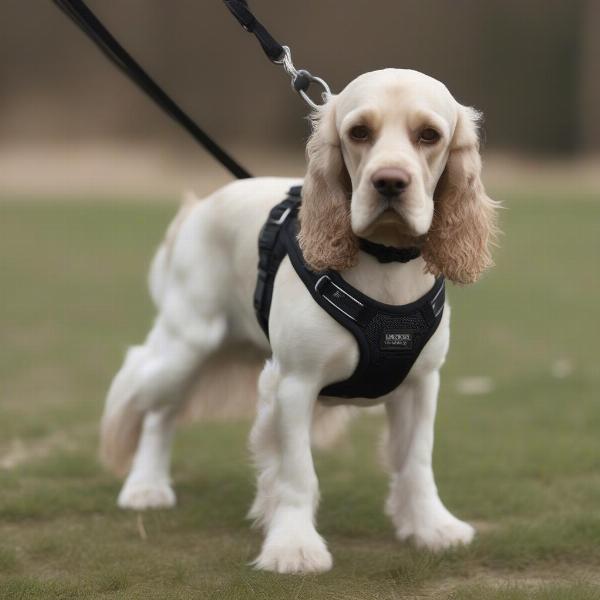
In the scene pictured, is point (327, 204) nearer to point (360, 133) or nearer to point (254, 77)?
point (360, 133)

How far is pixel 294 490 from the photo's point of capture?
4.20 m

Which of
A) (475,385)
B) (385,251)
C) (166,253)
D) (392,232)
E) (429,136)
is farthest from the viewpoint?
(475,385)

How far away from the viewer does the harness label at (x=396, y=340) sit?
4.07 metres

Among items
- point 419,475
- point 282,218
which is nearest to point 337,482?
point 419,475

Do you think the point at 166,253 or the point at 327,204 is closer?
the point at 327,204

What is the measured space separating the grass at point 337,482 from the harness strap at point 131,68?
5.32 ft

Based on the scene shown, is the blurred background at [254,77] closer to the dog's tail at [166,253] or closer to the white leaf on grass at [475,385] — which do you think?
the white leaf on grass at [475,385]

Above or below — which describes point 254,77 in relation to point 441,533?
above

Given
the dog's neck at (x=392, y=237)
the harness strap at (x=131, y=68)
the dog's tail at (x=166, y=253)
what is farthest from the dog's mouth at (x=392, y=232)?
the dog's tail at (x=166, y=253)

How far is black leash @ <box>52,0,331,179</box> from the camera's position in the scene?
4598mm

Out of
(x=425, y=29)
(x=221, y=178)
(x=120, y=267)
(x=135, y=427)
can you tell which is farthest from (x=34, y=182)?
(x=135, y=427)

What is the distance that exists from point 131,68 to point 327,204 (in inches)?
64.1

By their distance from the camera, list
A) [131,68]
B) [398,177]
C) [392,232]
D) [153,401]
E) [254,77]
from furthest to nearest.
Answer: [254,77], [153,401], [131,68], [392,232], [398,177]

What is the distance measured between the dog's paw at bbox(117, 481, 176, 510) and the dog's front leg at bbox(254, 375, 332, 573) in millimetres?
1103
